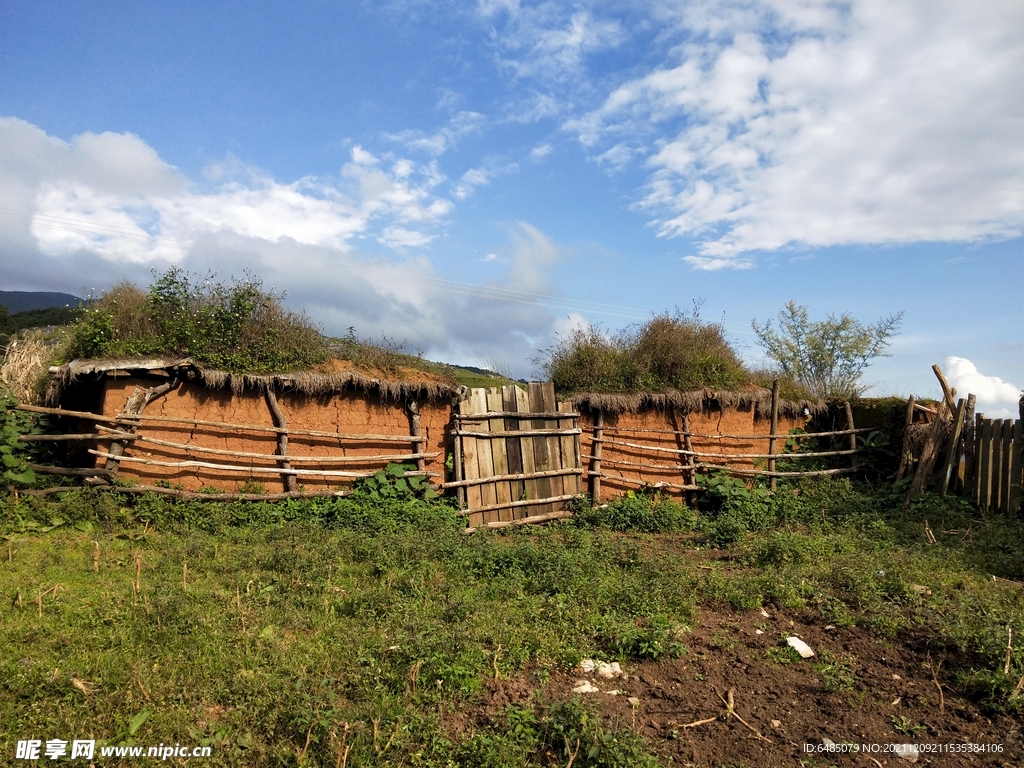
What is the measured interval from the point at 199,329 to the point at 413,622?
5.85m

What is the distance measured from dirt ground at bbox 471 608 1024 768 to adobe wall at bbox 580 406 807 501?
19.2 ft

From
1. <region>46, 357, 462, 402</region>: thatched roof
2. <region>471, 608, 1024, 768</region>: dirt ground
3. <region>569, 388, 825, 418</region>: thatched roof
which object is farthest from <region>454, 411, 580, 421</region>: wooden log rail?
<region>471, 608, 1024, 768</region>: dirt ground

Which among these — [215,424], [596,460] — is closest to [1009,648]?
[596,460]

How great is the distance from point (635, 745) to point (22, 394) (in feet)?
33.4

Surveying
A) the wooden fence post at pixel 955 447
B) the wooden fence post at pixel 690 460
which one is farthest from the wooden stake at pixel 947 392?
the wooden fence post at pixel 690 460

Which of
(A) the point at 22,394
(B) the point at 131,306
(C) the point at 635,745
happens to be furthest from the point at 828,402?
(A) the point at 22,394

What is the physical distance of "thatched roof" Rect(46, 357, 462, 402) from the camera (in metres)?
8.16

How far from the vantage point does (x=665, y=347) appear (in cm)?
1215

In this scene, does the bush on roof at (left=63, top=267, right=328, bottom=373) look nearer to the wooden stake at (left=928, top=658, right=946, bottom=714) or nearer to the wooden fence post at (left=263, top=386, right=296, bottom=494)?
the wooden fence post at (left=263, top=386, right=296, bottom=494)

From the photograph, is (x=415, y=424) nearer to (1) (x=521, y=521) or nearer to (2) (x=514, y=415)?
(2) (x=514, y=415)

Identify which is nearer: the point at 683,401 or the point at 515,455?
the point at 515,455

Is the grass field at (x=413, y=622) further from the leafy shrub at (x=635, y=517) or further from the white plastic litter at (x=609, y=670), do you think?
the leafy shrub at (x=635, y=517)

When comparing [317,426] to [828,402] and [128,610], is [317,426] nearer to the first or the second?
[128,610]

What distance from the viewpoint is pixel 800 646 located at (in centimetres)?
514
